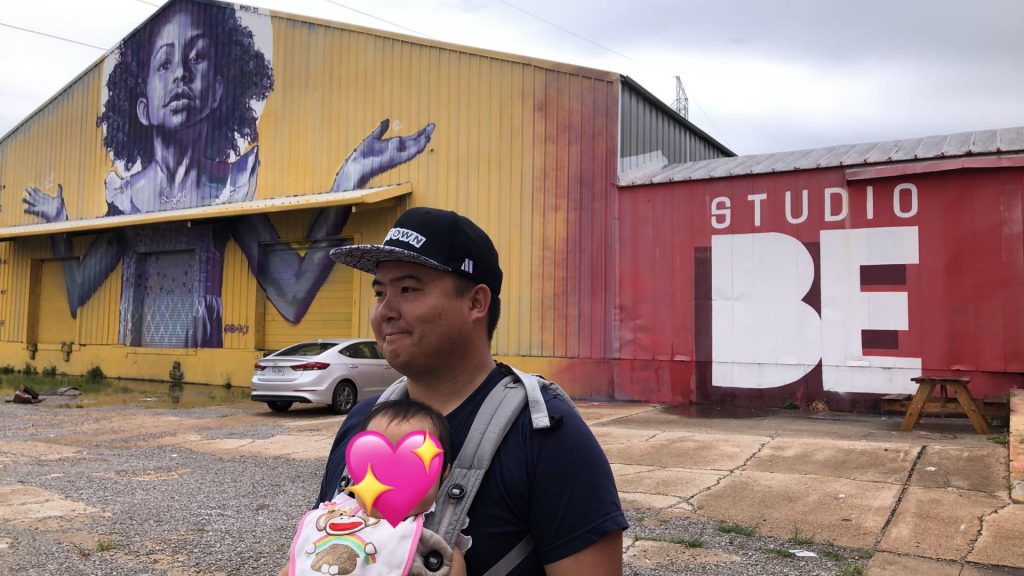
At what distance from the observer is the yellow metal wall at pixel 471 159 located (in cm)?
1565

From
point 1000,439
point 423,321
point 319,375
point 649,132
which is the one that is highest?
point 649,132

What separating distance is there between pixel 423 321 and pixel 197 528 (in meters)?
4.93

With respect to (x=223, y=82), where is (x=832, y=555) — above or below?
below

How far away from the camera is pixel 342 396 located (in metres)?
→ 14.1

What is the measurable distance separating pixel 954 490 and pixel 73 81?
1051 inches

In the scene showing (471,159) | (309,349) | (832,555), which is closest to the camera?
(832,555)

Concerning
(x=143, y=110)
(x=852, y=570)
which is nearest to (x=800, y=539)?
(x=852, y=570)

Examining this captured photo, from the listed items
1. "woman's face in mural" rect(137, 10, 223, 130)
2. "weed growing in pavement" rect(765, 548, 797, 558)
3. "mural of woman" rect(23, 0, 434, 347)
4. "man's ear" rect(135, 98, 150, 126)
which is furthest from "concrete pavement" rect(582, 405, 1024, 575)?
"man's ear" rect(135, 98, 150, 126)

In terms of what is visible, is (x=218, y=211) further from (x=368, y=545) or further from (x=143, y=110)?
(x=368, y=545)

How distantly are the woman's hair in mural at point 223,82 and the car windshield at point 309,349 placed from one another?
8421mm

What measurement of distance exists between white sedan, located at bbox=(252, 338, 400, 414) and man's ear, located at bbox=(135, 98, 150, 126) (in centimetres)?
1245

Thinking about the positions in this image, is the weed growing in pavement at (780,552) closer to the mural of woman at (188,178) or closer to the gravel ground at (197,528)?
the gravel ground at (197,528)

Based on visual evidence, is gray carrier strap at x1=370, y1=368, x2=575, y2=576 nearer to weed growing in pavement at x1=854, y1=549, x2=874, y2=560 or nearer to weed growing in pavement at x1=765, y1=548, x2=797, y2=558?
weed growing in pavement at x1=765, y1=548, x2=797, y2=558

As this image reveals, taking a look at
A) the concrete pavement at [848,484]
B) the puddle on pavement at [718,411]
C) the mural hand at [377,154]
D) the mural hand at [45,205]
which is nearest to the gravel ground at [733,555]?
the concrete pavement at [848,484]
